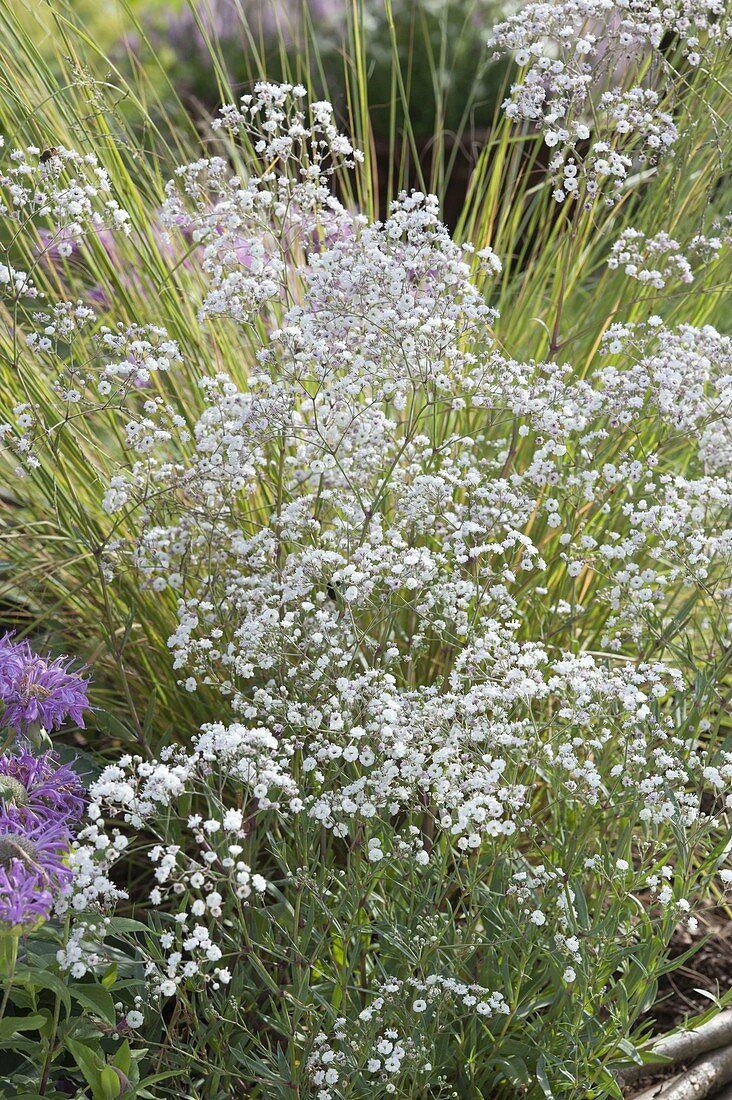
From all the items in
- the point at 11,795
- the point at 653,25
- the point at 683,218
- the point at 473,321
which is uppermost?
the point at 653,25

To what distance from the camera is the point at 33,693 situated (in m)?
1.91

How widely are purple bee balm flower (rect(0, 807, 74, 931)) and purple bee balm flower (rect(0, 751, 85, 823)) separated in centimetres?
3

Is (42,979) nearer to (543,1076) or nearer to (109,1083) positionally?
(109,1083)

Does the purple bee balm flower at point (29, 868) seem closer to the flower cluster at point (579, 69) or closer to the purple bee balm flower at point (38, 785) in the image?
the purple bee balm flower at point (38, 785)

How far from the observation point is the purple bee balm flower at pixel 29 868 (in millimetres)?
1444

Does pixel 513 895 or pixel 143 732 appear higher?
pixel 143 732

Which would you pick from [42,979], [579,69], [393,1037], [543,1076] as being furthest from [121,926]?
[579,69]

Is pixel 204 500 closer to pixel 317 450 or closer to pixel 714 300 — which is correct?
pixel 317 450

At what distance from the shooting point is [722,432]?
220 cm

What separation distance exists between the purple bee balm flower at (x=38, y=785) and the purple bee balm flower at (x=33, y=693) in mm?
64

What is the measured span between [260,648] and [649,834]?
741 mm

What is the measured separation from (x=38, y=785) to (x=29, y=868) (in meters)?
0.23

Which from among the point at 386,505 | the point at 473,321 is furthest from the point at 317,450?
the point at 473,321

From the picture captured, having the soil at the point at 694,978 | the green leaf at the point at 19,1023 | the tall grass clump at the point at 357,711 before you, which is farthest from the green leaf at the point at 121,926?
the soil at the point at 694,978
